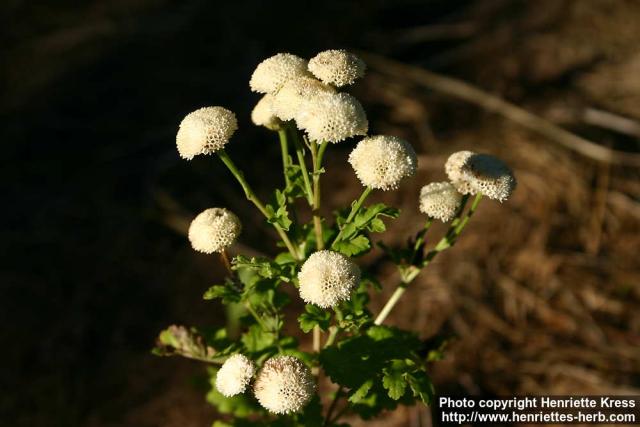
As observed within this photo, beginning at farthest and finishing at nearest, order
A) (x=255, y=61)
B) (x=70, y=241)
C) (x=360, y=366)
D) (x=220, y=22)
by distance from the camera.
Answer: (x=220, y=22) → (x=255, y=61) → (x=70, y=241) → (x=360, y=366)

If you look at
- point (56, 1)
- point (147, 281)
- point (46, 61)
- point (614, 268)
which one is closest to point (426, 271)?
point (614, 268)

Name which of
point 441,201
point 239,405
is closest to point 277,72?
point 441,201

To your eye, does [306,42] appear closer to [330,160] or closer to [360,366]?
[330,160]

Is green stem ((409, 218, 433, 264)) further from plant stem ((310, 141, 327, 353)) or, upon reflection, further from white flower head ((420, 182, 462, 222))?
plant stem ((310, 141, 327, 353))

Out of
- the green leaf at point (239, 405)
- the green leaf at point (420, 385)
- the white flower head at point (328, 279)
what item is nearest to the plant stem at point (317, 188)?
the white flower head at point (328, 279)

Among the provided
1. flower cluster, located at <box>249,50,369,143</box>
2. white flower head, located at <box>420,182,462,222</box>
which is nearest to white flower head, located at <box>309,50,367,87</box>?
flower cluster, located at <box>249,50,369,143</box>

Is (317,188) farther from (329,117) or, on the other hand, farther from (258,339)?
(258,339)

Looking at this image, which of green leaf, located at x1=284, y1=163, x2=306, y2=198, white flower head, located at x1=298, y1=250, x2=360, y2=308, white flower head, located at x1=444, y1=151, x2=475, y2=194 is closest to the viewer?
white flower head, located at x1=298, y1=250, x2=360, y2=308
